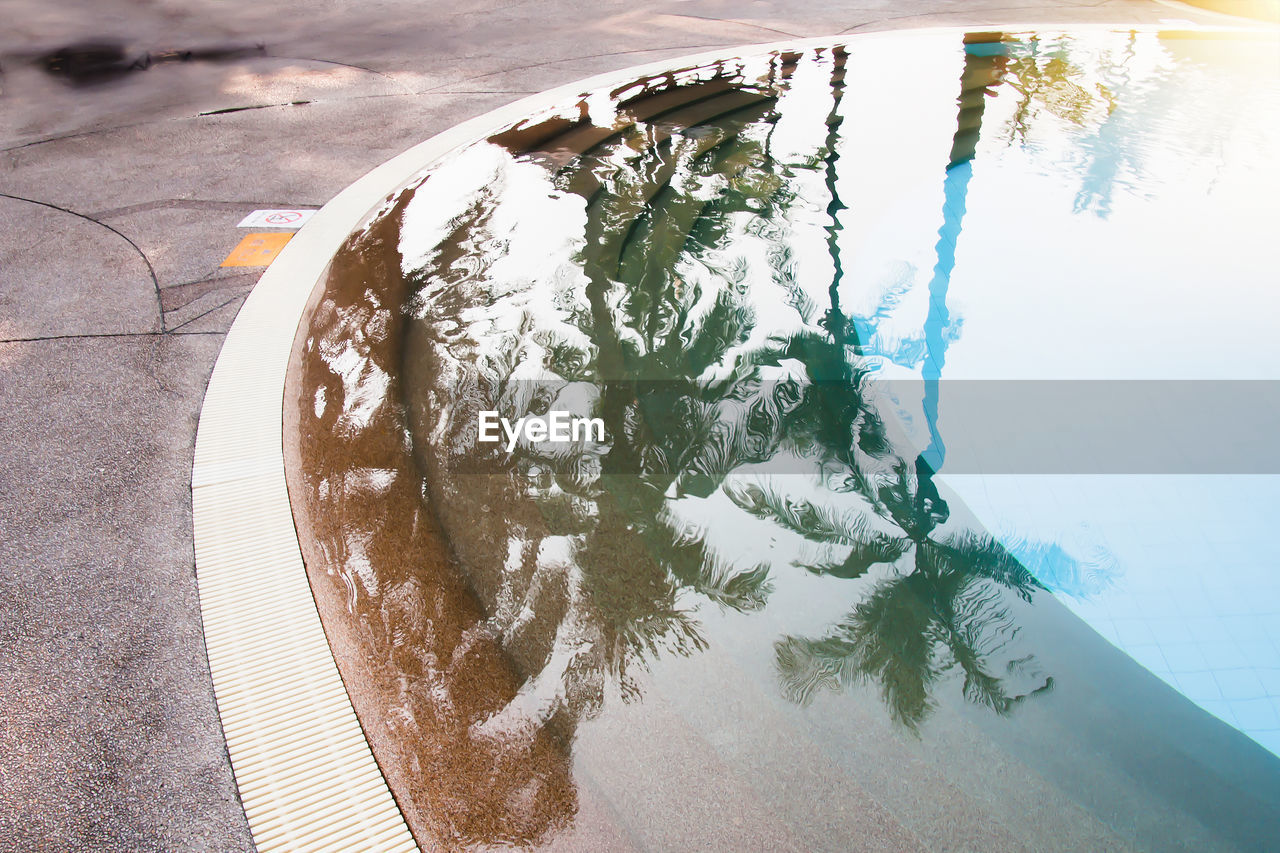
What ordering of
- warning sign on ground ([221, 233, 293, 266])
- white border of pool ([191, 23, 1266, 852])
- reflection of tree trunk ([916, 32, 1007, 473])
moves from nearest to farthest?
1. white border of pool ([191, 23, 1266, 852])
2. reflection of tree trunk ([916, 32, 1007, 473])
3. warning sign on ground ([221, 233, 293, 266])

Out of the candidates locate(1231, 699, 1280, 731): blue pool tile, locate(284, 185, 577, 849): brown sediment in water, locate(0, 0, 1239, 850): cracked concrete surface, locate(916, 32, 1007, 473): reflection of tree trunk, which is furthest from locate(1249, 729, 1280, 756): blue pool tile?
locate(0, 0, 1239, 850): cracked concrete surface

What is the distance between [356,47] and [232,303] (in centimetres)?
664

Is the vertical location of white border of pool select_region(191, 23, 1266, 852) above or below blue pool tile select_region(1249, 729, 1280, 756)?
above

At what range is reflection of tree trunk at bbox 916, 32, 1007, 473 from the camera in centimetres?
467

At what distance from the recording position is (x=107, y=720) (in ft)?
9.37

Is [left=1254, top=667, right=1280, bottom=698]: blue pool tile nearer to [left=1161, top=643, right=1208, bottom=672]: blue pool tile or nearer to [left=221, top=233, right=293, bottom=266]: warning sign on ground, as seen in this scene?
[left=1161, top=643, right=1208, bottom=672]: blue pool tile

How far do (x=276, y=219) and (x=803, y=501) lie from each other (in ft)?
16.0

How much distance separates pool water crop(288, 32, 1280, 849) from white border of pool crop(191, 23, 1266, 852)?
0.38 feet

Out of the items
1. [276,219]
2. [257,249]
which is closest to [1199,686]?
[257,249]

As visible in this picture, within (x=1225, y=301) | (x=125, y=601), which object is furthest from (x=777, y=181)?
(x=125, y=601)

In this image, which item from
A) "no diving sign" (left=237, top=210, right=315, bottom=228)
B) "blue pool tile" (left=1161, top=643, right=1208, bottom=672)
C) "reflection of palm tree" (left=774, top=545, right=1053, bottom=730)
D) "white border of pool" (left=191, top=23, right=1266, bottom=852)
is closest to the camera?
"white border of pool" (left=191, top=23, right=1266, bottom=852)

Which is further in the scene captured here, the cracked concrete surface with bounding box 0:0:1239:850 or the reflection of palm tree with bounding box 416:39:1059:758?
the reflection of palm tree with bounding box 416:39:1059:758

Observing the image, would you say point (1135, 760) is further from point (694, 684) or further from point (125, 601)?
point (125, 601)

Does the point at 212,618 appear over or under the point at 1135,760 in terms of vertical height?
over
